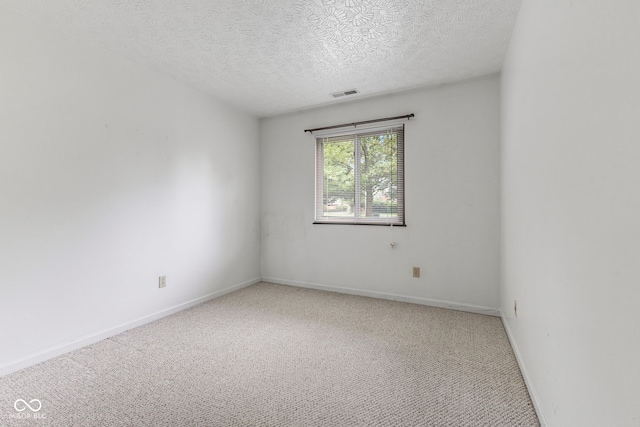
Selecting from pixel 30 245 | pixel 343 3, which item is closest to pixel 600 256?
pixel 343 3

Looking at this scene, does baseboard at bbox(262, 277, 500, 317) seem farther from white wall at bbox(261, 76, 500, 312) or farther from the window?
the window

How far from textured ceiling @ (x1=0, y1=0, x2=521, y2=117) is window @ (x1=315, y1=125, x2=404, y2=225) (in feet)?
2.31

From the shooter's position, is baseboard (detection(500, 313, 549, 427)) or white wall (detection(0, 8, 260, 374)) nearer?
baseboard (detection(500, 313, 549, 427))

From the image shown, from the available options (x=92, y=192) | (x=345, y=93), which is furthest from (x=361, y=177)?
(x=92, y=192)

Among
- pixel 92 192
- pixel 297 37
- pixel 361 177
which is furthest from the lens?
pixel 361 177

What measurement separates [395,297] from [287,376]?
1837mm

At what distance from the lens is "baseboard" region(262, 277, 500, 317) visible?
2922 millimetres

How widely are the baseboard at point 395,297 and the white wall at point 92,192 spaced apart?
1.01m

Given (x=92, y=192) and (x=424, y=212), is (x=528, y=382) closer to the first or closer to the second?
(x=424, y=212)

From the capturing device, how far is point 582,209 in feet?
3.13
